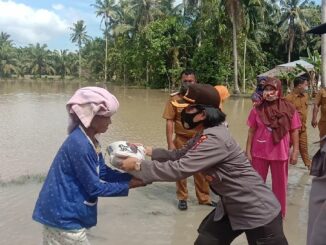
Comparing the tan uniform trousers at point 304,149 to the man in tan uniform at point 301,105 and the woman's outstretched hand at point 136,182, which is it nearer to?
the man in tan uniform at point 301,105

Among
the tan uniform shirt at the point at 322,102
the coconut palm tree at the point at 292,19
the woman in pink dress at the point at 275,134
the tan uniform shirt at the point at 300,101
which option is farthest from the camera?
the coconut palm tree at the point at 292,19

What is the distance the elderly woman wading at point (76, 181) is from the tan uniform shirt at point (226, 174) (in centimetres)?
38

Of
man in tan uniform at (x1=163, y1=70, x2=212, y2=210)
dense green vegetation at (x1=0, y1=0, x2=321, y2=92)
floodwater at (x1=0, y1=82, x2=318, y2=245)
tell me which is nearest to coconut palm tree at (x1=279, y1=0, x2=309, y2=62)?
dense green vegetation at (x1=0, y1=0, x2=321, y2=92)

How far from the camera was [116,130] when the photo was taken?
12.9 m

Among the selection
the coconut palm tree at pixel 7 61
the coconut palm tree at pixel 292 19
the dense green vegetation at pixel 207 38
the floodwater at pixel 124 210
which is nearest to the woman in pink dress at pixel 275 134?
the floodwater at pixel 124 210

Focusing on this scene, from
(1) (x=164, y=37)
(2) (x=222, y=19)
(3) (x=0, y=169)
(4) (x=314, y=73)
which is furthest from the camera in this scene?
(1) (x=164, y=37)

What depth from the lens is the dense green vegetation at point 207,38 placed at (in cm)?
3244

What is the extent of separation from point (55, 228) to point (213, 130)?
1072 mm

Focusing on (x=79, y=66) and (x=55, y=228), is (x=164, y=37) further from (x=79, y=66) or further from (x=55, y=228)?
(x=79, y=66)

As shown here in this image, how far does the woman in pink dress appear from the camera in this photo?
4.75 metres

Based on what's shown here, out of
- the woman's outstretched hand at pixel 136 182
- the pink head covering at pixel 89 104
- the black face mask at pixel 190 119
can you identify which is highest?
the pink head covering at pixel 89 104

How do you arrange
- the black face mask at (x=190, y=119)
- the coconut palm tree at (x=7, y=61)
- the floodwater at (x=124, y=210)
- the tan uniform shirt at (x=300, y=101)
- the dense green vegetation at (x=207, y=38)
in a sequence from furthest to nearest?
the coconut palm tree at (x=7, y=61), the dense green vegetation at (x=207, y=38), the tan uniform shirt at (x=300, y=101), the floodwater at (x=124, y=210), the black face mask at (x=190, y=119)

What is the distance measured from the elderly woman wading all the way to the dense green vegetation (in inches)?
1096

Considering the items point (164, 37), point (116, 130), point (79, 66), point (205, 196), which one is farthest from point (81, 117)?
point (79, 66)
